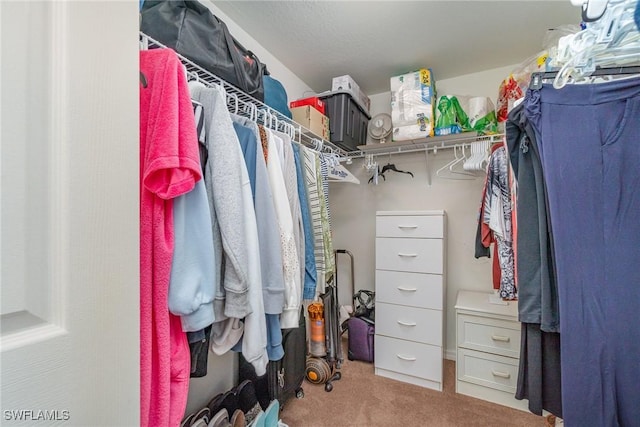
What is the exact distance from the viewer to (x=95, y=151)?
41 cm

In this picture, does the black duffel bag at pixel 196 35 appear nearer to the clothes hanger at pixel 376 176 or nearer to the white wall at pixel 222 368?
the white wall at pixel 222 368

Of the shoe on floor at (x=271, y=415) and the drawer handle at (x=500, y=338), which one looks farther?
the drawer handle at (x=500, y=338)

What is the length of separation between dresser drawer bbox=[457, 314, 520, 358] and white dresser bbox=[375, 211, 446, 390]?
0.47 feet

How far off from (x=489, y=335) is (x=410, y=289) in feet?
1.75

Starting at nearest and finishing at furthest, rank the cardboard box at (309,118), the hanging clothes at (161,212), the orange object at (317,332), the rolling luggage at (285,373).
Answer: the hanging clothes at (161,212)
the rolling luggage at (285,373)
the cardboard box at (309,118)
the orange object at (317,332)

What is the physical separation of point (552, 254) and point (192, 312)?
3.30ft

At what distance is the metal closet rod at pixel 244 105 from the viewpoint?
1.01 meters

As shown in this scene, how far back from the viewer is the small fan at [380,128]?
7.45 ft

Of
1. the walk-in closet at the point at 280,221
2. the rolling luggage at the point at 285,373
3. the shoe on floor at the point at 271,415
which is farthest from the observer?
the rolling luggage at the point at 285,373

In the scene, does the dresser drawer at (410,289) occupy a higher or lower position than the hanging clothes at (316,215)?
lower

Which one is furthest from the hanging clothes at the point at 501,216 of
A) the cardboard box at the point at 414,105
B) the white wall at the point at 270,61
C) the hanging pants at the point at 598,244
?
the white wall at the point at 270,61

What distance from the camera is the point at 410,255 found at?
1927 mm

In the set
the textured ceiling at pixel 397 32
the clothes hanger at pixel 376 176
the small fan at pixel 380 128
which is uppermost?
the textured ceiling at pixel 397 32

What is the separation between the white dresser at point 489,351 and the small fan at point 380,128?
1424 millimetres
